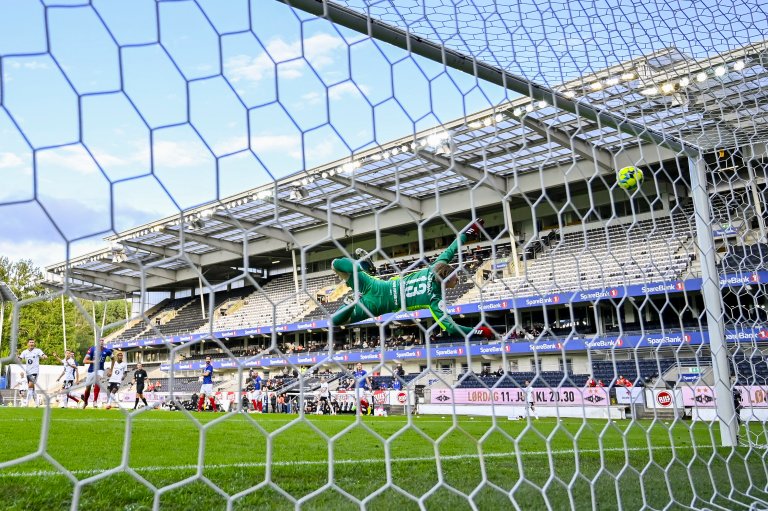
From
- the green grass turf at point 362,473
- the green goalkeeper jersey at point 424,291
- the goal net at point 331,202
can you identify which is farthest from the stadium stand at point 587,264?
the green grass turf at point 362,473

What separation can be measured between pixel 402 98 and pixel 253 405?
11.1 metres

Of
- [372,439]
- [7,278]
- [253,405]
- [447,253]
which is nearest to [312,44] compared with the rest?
[7,278]

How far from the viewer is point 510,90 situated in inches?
102

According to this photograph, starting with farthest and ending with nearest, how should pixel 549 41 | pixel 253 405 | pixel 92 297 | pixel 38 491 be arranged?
pixel 253 405 < pixel 549 41 < pixel 38 491 < pixel 92 297

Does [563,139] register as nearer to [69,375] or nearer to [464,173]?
[464,173]

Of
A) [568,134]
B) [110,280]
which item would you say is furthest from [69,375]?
[568,134]

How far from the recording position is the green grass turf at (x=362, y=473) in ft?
6.14

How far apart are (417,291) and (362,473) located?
2.86ft

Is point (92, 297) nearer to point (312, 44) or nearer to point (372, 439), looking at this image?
point (312, 44)

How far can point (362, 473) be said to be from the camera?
2660mm

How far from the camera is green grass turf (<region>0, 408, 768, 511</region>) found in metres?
1.87

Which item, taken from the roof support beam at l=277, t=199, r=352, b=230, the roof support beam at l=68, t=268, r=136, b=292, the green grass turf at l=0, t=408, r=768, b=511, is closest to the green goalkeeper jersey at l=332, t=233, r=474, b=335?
the roof support beam at l=277, t=199, r=352, b=230

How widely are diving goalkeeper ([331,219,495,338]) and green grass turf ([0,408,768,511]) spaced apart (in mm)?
457

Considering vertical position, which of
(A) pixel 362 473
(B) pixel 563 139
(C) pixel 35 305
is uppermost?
(B) pixel 563 139
